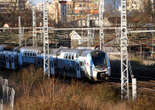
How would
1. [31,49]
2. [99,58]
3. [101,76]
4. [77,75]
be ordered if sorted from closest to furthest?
1. [101,76]
2. [99,58]
3. [77,75]
4. [31,49]

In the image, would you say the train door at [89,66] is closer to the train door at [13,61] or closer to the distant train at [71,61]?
the distant train at [71,61]

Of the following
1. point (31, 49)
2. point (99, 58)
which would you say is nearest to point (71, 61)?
point (99, 58)

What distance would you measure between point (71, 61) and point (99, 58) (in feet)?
7.98

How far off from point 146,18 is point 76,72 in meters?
27.6

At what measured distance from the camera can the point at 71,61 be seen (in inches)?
792

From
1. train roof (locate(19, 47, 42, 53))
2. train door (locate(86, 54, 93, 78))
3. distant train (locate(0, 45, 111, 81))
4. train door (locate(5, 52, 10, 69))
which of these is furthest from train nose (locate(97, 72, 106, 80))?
train door (locate(5, 52, 10, 69))

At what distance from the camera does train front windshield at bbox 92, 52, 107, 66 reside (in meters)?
18.4

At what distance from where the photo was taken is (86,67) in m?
18.6

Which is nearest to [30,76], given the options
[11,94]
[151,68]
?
[11,94]

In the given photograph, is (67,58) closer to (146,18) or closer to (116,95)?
(116,95)

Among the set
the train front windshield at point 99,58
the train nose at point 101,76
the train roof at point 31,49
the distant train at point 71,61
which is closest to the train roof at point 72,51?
the distant train at point 71,61

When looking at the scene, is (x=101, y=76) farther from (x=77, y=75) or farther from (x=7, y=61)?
(x=7, y=61)

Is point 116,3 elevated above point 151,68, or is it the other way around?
point 116,3

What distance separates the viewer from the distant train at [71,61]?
1834 cm
